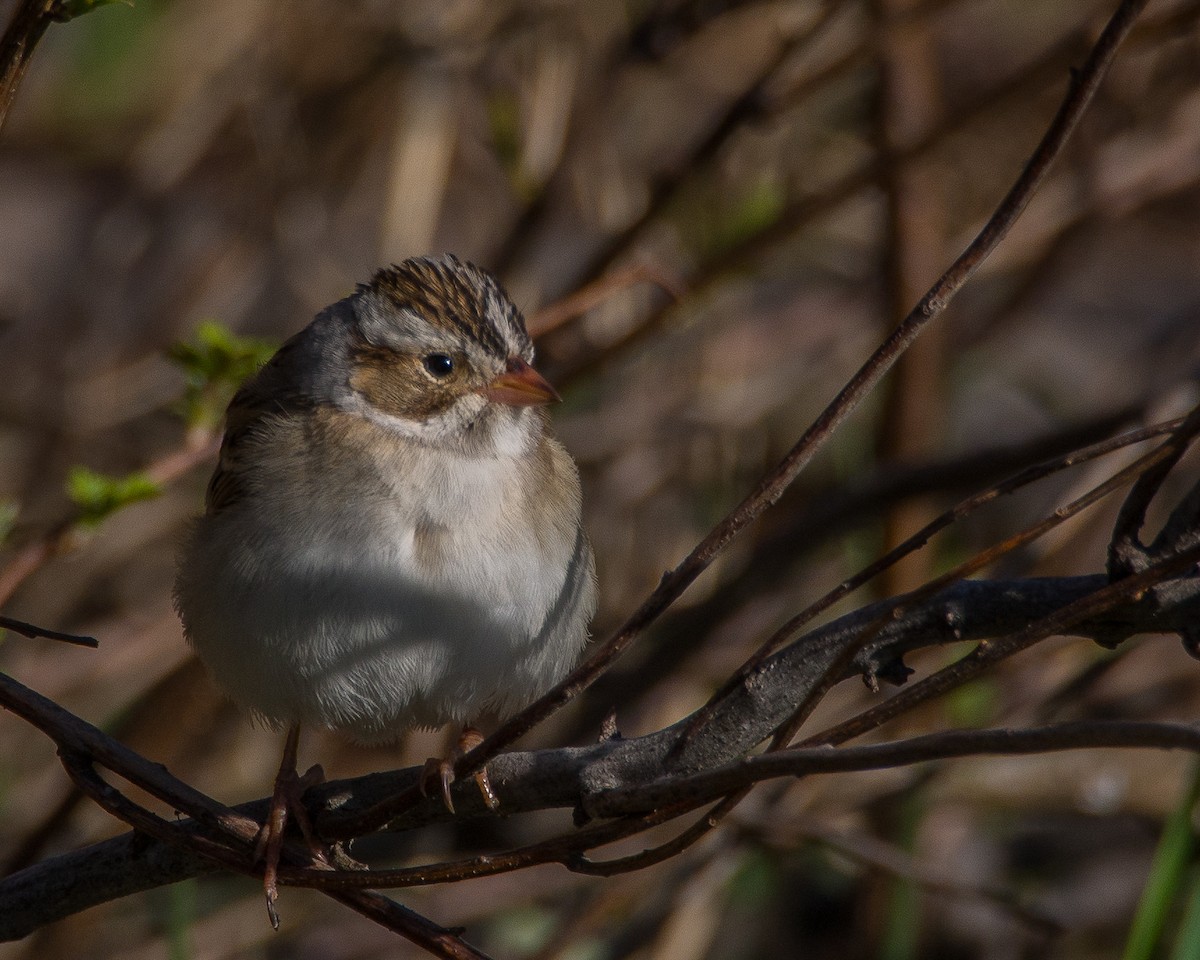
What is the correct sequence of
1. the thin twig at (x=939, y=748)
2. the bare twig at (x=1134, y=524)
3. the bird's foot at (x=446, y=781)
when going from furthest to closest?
1. the bird's foot at (x=446, y=781)
2. the bare twig at (x=1134, y=524)
3. the thin twig at (x=939, y=748)

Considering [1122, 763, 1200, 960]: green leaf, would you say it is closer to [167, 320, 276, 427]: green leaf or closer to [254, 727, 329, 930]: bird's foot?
[254, 727, 329, 930]: bird's foot

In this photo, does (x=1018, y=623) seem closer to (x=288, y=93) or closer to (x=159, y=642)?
(x=159, y=642)

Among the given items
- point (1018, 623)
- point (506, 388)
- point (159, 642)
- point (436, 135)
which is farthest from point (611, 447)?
point (1018, 623)

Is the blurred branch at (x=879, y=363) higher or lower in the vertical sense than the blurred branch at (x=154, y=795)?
higher

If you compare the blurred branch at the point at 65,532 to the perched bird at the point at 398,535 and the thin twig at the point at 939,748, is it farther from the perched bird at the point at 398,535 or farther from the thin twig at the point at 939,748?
the thin twig at the point at 939,748

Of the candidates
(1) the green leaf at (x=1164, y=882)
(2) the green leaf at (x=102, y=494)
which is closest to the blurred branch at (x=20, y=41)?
(2) the green leaf at (x=102, y=494)

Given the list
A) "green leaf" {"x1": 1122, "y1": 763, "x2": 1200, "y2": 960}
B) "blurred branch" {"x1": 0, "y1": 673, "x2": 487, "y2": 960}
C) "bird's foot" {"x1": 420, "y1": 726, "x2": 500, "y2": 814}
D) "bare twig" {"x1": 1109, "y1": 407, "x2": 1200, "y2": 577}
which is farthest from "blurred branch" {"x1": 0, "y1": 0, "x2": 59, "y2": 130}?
"green leaf" {"x1": 1122, "y1": 763, "x2": 1200, "y2": 960}

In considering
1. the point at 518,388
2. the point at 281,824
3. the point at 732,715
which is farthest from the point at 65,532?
the point at 732,715
